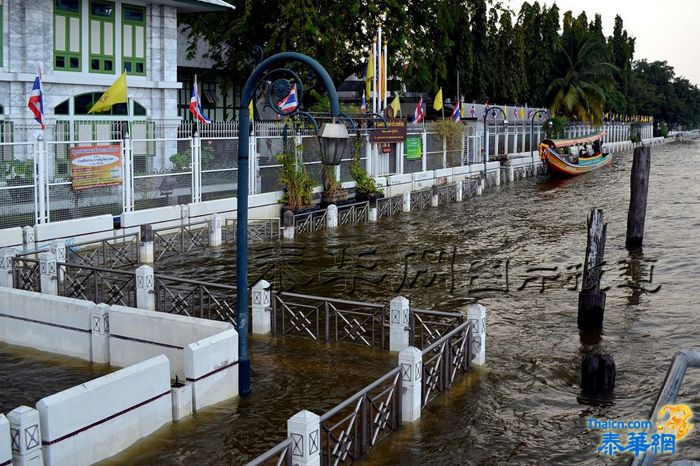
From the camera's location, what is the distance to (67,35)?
27.5 metres

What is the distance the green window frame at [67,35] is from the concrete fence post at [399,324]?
1939cm

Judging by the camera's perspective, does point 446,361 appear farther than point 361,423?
Yes

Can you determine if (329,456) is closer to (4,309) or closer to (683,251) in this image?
(4,309)

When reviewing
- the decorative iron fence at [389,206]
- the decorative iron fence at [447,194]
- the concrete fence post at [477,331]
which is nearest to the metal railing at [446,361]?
the concrete fence post at [477,331]

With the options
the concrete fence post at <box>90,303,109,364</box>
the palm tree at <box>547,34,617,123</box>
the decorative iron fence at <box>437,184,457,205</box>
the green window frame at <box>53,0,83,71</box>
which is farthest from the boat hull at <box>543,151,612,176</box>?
the concrete fence post at <box>90,303,109,364</box>

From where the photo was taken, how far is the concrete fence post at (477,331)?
12.0 meters

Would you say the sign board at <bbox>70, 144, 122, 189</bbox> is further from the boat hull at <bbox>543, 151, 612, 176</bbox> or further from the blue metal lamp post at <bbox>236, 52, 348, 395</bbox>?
the boat hull at <bbox>543, 151, 612, 176</bbox>

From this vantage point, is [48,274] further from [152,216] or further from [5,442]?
[5,442]

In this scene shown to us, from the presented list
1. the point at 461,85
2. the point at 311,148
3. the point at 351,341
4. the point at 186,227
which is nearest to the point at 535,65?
the point at 461,85

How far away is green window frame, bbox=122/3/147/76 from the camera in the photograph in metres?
29.4

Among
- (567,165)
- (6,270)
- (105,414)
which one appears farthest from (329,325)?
(567,165)

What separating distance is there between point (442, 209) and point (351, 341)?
19988 millimetres

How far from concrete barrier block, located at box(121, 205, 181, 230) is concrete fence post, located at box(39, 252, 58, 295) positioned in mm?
5795

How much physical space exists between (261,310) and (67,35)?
1807 centimetres
